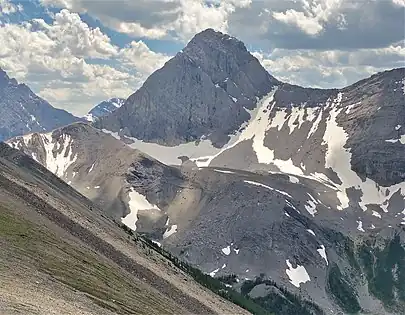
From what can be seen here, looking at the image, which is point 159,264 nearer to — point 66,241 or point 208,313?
point 208,313

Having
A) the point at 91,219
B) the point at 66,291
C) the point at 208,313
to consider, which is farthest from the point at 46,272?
the point at 91,219

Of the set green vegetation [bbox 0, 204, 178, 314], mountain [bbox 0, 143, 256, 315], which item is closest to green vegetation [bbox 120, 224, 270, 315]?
mountain [bbox 0, 143, 256, 315]

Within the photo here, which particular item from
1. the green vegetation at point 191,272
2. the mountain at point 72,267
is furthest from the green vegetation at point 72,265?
the green vegetation at point 191,272

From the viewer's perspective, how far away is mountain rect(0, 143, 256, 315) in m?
41.8

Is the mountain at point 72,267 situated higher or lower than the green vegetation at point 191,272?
lower

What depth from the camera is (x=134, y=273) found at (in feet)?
225

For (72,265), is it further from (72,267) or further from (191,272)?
(191,272)

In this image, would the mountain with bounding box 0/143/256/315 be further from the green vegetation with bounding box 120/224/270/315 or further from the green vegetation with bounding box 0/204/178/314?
the green vegetation with bounding box 120/224/270/315

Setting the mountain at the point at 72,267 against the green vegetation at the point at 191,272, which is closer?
the mountain at the point at 72,267

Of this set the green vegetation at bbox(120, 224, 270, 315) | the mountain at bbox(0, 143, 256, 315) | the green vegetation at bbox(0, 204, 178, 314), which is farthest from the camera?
the green vegetation at bbox(120, 224, 270, 315)

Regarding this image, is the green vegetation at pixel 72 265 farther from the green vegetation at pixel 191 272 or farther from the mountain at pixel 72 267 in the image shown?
the green vegetation at pixel 191 272

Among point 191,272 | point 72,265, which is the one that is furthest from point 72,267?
point 191,272

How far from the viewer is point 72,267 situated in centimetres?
5328

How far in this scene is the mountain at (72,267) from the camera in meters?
41.8
